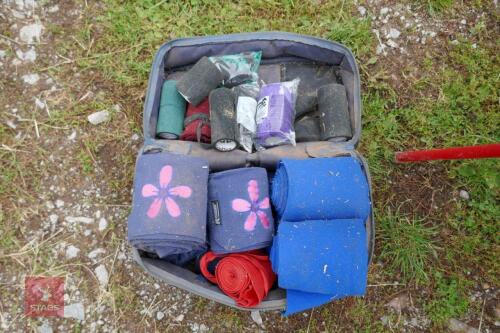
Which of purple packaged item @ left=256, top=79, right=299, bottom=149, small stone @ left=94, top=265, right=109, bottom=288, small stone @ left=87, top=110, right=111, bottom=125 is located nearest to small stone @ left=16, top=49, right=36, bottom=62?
small stone @ left=87, top=110, right=111, bottom=125

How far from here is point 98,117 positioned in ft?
8.84

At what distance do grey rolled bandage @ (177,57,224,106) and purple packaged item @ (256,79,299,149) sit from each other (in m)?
0.28

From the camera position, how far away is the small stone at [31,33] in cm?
280

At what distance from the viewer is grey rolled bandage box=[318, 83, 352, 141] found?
234 centimetres

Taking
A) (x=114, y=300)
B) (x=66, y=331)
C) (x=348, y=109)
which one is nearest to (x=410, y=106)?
(x=348, y=109)

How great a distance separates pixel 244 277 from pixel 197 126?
0.83 meters

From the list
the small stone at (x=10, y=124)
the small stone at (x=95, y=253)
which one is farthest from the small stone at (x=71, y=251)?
the small stone at (x=10, y=124)

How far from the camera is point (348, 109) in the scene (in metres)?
2.42

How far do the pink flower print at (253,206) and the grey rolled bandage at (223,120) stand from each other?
0.26 meters

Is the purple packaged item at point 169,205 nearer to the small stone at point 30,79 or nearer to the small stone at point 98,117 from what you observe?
the small stone at point 98,117

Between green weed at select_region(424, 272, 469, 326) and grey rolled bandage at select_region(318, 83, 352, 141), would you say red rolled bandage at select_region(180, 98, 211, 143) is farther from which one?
green weed at select_region(424, 272, 469, 326)

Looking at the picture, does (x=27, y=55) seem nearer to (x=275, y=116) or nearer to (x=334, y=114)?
(x=275, y=116)

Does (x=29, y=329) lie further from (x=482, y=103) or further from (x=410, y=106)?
(x=482, y=103)

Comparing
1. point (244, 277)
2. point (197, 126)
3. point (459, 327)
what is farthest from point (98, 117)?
point (459, 327)
